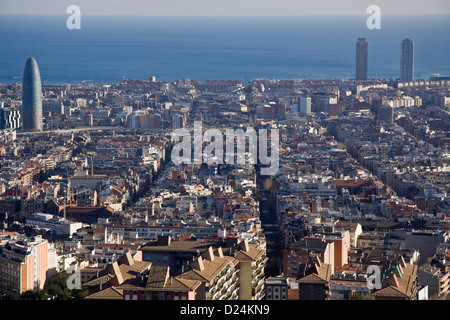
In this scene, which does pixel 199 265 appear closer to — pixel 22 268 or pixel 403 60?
pixel 22 268

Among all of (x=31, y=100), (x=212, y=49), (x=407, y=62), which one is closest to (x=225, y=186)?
(x=31, y=100)

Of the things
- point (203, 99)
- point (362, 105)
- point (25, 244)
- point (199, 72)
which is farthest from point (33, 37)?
point (25, 244)

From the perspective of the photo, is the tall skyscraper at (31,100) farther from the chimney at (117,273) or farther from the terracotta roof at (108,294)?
the terracotta roof at (108,294)

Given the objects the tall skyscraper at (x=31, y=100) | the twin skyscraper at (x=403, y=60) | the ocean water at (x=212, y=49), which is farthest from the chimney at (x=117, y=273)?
the twin skyscraper at (x=403, y=60)

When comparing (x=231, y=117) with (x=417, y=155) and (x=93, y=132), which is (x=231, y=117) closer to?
(x=93, y=132)

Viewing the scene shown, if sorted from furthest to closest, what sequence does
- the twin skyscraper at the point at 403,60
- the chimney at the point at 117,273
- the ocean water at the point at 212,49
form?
the ocean water at the point at 212,49
the twin skyscraper at the point at 403,60
the chimney at the point at 117,273

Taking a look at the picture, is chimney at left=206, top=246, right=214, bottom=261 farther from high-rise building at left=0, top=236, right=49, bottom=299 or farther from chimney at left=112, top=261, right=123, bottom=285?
high-rise building at left=0, top=236, right=49, bottom=299
